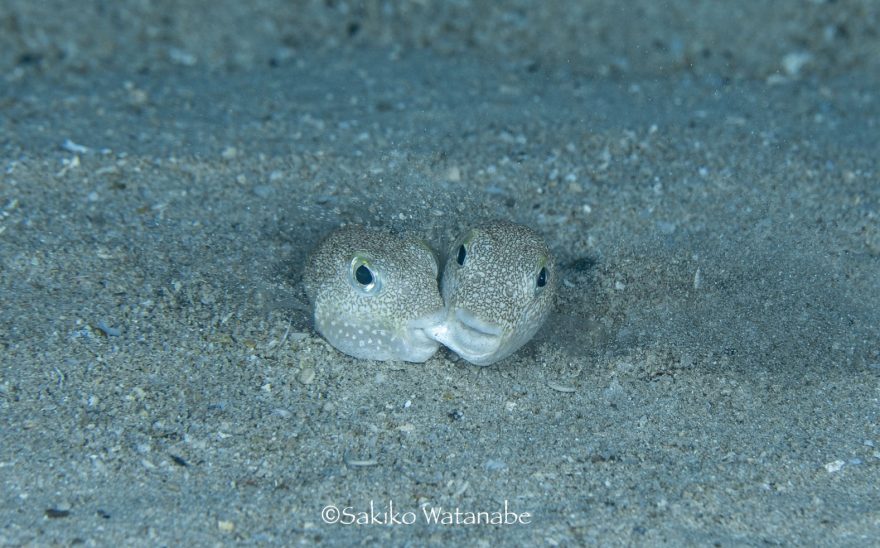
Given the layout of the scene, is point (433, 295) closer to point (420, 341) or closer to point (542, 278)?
point (420, 341)

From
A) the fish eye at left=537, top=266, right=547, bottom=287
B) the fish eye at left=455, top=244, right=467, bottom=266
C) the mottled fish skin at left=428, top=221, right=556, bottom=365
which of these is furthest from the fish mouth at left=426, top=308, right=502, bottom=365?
the fish eye at left=537, top=266, right=547, bottom=287

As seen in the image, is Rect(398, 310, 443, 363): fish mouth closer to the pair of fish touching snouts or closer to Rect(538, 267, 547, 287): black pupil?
the pair of fish touching snouts

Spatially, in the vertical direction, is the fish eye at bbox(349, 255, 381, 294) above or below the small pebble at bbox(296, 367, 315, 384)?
above

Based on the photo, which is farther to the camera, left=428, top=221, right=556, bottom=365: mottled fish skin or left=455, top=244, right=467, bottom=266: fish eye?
left=455, top=244, right=467, bottom=266: fish eye

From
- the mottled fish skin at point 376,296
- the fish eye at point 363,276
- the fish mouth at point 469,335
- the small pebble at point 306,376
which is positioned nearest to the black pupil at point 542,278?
the fish mouth at point 469,335

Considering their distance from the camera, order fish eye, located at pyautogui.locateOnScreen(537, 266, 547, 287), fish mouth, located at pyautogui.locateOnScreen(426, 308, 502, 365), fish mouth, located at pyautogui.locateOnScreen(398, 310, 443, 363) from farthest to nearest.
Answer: fish eye, located at pyautogui.locateOnScreen(537, 266, 547, 287) → fish mouth, located at pyautogui.locateOnScreen(398, 310, 443, 363) → fish mouth, located at pyautogui.locateOnScreen(426, 308, 502, 365)

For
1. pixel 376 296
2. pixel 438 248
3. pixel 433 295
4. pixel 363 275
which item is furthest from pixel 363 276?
pixel 438 248

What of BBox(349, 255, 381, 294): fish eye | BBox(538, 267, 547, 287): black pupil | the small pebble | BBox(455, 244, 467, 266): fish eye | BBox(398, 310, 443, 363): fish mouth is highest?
BBox(455, 244, 467, 266): fish eye
